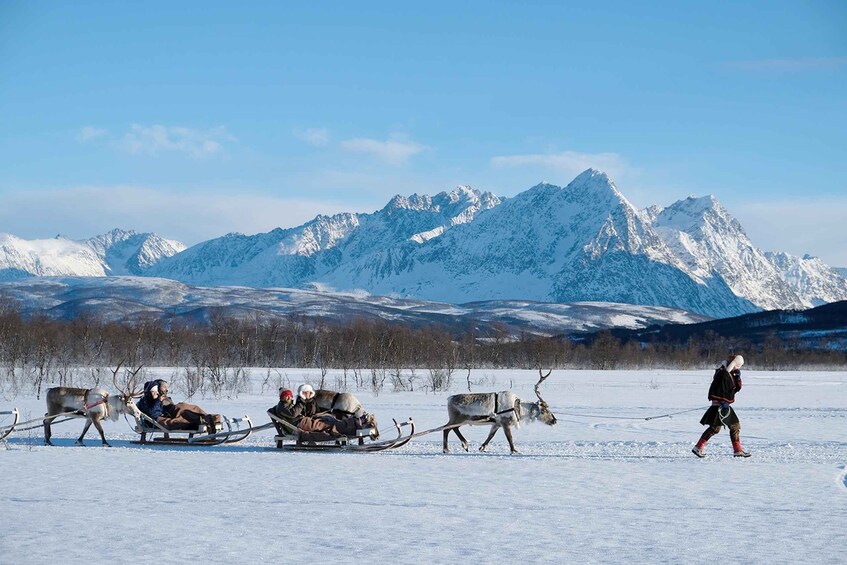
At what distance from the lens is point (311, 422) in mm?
15938

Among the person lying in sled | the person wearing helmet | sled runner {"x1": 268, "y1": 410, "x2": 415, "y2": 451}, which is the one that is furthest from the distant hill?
the person lying in sled

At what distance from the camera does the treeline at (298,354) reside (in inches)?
1869

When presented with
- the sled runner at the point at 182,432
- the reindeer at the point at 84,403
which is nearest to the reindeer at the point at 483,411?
the sled runner at the point at 182,432

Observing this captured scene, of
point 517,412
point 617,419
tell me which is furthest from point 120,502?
point 617,419

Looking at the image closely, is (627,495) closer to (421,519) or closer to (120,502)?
(421,519)

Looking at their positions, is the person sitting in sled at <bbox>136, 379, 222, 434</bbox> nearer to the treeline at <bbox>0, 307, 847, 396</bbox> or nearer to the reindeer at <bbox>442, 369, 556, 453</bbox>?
the reindeer at <bbox>442, 369, 556, 453</bbox>

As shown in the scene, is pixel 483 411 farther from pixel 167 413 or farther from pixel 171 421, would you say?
pixel 167 413

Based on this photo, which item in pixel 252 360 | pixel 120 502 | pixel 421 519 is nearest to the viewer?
pixel 421 519

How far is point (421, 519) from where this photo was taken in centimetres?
1014

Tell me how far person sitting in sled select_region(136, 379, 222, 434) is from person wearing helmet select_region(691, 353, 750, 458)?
27.0 feet

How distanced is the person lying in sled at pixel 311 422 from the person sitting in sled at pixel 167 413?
1.48 meters

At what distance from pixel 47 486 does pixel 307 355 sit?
2362 inches

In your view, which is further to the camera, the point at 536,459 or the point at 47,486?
the point at 536,459

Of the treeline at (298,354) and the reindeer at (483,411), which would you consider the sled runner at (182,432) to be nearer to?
the reindeer at (483,411)
